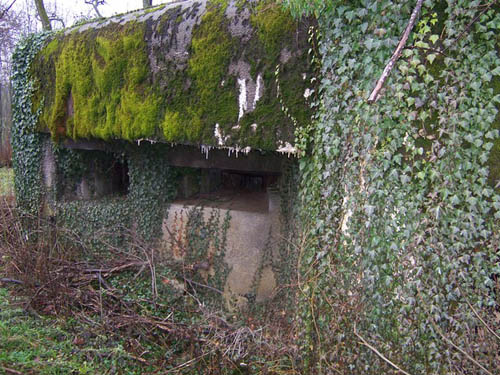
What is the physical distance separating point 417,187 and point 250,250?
8.67ft

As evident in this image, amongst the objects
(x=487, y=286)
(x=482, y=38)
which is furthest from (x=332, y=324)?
(x=482, y=38)

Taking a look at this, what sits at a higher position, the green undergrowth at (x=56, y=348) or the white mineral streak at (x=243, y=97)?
the white mineral streak at (x=243, y=97)

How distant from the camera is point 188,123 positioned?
485cm

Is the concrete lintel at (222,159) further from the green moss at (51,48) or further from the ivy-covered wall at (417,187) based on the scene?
the ivy-covered wall at (417,187)

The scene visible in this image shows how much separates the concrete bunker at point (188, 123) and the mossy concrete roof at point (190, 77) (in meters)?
0.01

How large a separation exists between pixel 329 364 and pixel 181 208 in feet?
10.1

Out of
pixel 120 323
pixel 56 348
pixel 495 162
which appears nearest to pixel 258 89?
pixel 495 162

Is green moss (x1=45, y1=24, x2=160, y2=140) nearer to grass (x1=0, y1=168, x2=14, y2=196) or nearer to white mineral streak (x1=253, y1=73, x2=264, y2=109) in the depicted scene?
white mineral streak (x1=253, y1=73, x2=264, y2=109)

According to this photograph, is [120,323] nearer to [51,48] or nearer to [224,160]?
[224,160]

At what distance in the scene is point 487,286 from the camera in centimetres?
296

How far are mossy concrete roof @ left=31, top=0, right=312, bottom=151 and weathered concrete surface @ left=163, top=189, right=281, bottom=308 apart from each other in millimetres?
1099

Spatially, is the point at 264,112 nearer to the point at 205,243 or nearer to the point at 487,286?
the point at 205,243

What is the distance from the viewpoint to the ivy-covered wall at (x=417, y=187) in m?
2.90

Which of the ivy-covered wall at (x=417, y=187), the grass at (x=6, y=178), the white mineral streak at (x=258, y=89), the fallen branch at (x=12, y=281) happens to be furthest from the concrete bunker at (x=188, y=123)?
the grass at (x=6, y=178)
